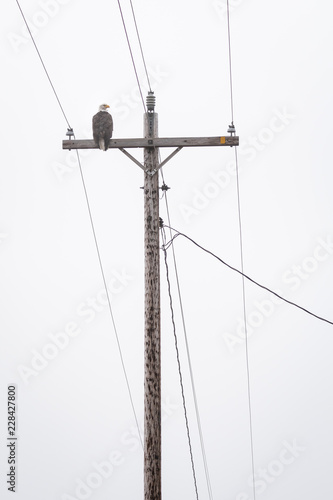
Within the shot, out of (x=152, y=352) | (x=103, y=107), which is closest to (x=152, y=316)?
(x=152, y=352)

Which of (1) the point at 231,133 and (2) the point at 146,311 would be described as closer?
(2) the point at 146,311

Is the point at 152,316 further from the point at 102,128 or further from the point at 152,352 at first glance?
the point at 102,128

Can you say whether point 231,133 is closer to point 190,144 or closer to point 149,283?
point 190,144

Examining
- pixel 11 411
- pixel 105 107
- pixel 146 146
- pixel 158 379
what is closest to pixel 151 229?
pixel 146 146

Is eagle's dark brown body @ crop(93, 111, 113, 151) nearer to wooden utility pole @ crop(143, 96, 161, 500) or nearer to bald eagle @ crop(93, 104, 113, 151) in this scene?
bald eagle @ crop(93, 104, 113, 151)

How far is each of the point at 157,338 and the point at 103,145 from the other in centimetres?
260

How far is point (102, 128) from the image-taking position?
880 centimetres

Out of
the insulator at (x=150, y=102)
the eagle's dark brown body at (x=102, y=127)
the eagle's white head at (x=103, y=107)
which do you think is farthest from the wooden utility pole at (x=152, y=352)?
the eagle's white head at (x=103, y=107)

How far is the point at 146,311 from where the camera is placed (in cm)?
687

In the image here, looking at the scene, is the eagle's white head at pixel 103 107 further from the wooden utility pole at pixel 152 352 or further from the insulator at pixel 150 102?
the wooden utility pole at pixel 152 352

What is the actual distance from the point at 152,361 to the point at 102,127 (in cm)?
350

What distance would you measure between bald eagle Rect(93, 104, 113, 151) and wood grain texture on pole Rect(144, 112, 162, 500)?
150 centimetres

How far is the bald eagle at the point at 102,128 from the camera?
8.26 meters

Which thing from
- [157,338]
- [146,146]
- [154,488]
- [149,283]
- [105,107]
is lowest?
[154,488]
